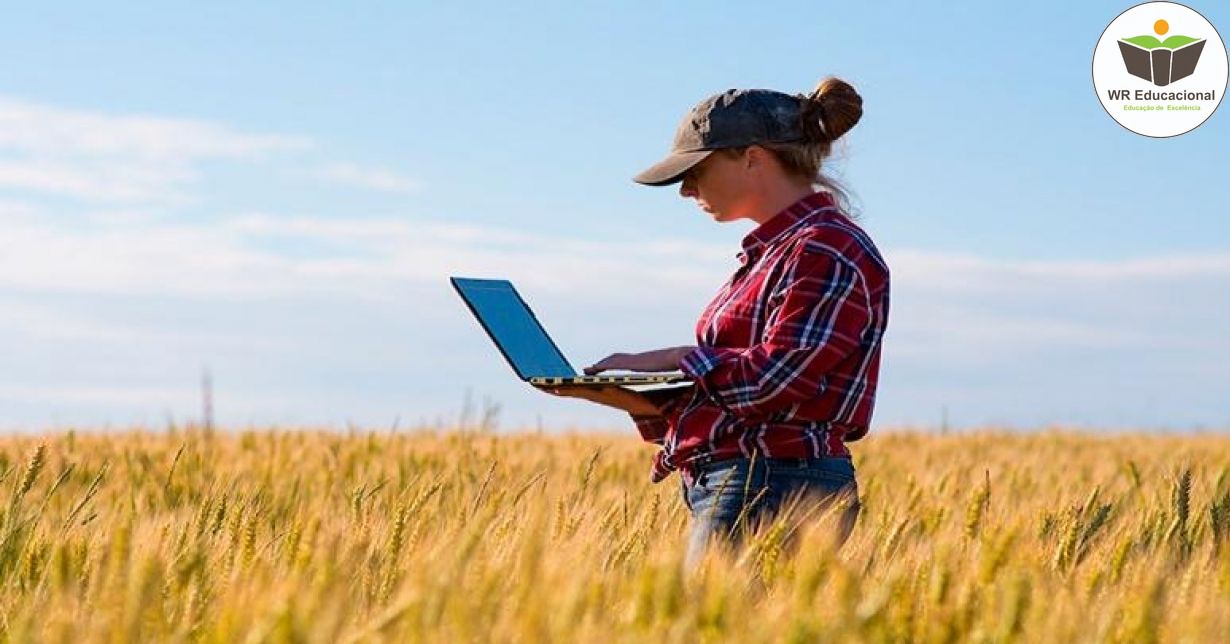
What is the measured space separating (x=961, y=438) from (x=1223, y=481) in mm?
5278

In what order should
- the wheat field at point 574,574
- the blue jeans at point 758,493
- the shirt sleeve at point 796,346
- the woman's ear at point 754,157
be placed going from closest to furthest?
the wheat field at point 574,574 → the shirt sleeve at point 796,346 → the blue jeans at point 758,493 → the woman's ear at point 754,157

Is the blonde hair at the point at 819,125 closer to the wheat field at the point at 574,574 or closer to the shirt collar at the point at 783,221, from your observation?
the shirt collar at the point at 783,221

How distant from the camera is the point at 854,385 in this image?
3303mm

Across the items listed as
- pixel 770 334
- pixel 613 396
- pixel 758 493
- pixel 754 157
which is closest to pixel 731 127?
pixel 754 157

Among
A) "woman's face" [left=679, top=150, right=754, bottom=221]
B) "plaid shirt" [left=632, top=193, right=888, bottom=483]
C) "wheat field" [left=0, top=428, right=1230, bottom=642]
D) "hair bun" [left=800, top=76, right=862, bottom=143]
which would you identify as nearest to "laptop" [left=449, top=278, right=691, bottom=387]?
"plaid shirt" [left=632, top=193, right=888, bottom=483]

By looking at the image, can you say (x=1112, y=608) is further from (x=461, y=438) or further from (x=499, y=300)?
(x=461, y=438)

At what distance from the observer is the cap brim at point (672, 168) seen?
3.36 meters

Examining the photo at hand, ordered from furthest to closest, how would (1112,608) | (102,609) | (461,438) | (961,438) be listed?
(961,438)
(461,438)
(1112,608)
(102,609)

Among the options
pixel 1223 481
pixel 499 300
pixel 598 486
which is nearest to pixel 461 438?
pixel 598 486

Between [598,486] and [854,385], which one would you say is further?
[598,486]

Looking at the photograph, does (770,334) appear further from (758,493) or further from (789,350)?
(758,493)

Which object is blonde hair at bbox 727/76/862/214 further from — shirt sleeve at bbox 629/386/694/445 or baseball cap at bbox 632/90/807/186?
shirt sleeve at bbox 629/386/694/445

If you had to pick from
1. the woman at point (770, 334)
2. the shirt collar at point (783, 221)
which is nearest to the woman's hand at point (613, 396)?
the woman at point (770, 334)

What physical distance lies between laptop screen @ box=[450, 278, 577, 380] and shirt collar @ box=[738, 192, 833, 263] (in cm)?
44
